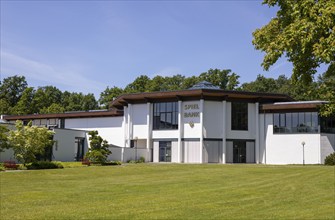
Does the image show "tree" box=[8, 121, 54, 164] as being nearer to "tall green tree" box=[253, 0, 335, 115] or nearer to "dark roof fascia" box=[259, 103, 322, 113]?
"tall green tree" box=[253, 0, 335, 115]

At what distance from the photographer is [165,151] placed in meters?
47.9

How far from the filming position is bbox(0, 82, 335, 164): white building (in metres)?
44.0

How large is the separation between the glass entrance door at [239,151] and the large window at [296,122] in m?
4.10

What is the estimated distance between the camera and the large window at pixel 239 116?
47219 millimetres

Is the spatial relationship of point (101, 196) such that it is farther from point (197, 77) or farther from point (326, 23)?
point (197, 77)

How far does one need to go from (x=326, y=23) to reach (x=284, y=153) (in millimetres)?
40325

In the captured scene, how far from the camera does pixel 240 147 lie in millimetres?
47312

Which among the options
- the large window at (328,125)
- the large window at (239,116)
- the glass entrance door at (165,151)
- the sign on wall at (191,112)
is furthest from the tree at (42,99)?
the large window at (328,125)

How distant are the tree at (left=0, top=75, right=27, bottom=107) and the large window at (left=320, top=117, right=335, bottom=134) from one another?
70433 mm

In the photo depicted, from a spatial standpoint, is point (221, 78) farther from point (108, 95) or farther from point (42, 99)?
point (42, 99)

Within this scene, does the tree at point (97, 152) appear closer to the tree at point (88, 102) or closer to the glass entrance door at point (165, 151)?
the glass entrance door at point (165, 151)

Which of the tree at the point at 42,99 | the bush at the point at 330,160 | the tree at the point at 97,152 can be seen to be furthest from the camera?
the tree at the point at 42,99

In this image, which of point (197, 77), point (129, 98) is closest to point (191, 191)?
point (129, 98)

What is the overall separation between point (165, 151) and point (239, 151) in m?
8.75
